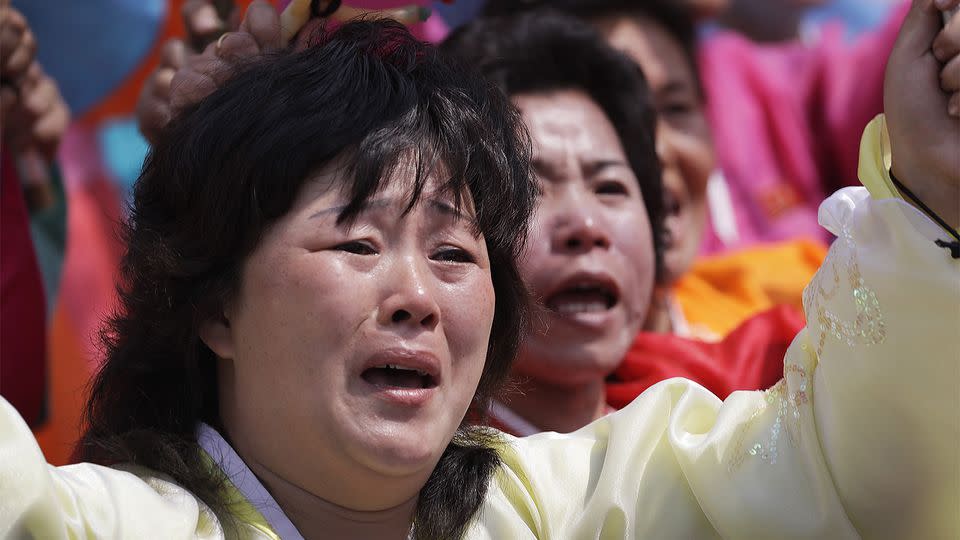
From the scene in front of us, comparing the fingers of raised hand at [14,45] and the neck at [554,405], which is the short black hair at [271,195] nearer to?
the neck at [554,405]

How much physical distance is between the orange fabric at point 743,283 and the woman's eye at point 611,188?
2.07ft

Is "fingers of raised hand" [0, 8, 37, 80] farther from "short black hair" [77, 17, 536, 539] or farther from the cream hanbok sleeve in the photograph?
the cream hanbok sleeve

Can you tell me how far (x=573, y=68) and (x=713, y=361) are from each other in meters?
0.50

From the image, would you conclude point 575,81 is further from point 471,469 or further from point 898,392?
point 898,392

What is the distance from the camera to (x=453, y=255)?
48.6 inches

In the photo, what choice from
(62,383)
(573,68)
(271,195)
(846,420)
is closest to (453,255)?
(271,195)

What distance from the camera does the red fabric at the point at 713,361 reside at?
1.98 meters

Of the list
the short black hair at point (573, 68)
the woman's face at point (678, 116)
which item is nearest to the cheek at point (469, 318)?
the short black hair at point (573, 68)

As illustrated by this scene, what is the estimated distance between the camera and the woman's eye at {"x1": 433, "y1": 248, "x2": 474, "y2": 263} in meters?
1.21

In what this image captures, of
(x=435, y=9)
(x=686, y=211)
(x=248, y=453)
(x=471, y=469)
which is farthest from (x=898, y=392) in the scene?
(x=435, y=9)

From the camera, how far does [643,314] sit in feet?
6.33

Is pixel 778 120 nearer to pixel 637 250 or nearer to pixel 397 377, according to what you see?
pixel 637 250

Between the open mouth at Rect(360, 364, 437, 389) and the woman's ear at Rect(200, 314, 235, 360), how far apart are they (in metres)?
0.15

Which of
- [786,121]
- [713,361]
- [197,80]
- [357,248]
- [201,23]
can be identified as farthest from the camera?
[786,121]
